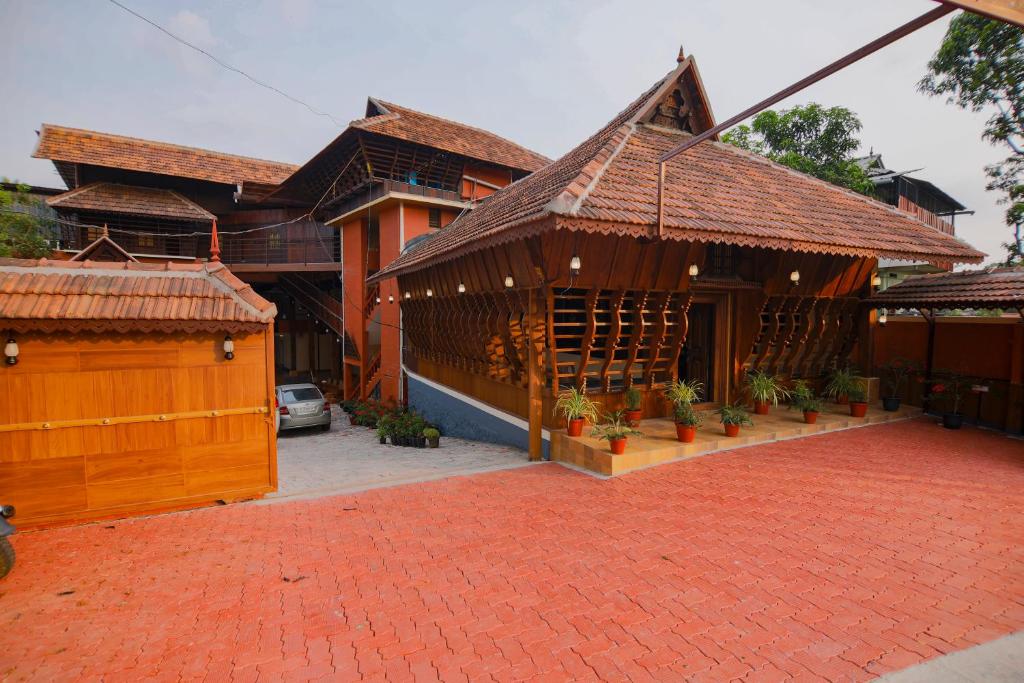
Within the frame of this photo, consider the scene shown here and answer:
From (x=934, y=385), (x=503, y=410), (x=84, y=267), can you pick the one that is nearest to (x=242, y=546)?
(x=84, y=267)

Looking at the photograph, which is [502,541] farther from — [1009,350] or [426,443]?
[1009,350]

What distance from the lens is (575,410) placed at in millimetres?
7406

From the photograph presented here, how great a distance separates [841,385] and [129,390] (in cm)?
1166

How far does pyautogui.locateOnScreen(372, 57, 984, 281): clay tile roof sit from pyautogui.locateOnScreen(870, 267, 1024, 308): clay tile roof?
1.68ft

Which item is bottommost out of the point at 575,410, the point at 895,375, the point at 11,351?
the point at 575,410

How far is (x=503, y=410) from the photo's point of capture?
9.52 m

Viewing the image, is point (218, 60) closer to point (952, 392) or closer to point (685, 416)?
point (685, 416)

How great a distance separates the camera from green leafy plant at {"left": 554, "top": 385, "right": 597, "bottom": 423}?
24.3 feet

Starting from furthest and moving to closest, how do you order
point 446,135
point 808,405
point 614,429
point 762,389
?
point 446,135
point 762,389
point 808,405
point 614,429

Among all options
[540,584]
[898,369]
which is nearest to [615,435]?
[540,584]

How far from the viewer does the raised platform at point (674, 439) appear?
269 inches

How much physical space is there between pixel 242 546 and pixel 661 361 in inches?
266

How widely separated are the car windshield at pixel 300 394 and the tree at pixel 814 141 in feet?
70.9

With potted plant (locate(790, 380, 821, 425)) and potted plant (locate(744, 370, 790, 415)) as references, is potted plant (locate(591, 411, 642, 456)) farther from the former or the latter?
potted plant (locate(790, 380, 821, 425))
